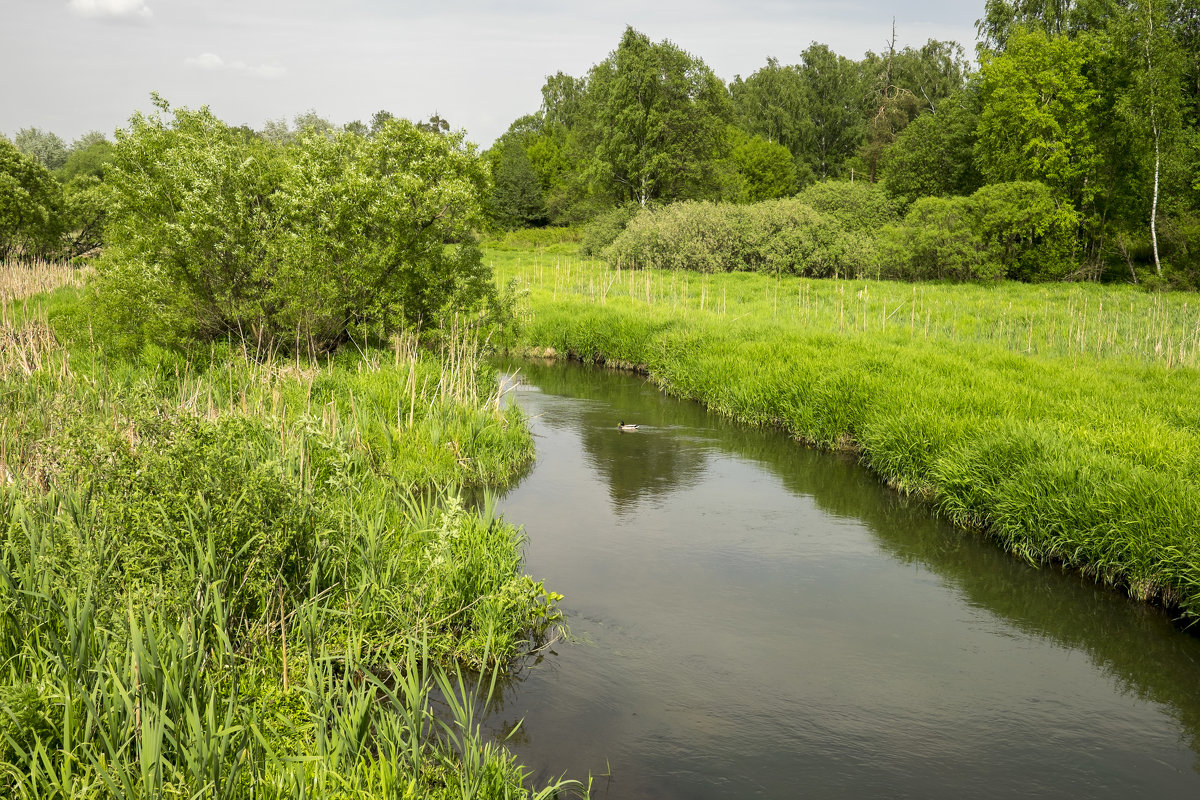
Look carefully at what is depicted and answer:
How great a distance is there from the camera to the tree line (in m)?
34.9

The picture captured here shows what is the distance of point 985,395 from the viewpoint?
1221 centimetres

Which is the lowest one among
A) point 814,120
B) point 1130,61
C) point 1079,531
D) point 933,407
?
point 1079,531

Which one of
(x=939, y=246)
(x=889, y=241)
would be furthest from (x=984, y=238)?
(x=889, y=241)

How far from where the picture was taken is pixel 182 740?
4117mm

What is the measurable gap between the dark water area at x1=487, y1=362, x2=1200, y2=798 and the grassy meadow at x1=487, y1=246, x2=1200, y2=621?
55cm

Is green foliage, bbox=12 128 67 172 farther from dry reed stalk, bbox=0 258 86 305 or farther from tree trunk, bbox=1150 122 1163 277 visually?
tree trunk, bbox=1150 122 1163 277

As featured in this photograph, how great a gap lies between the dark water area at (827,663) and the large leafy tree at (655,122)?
42039 millimetres

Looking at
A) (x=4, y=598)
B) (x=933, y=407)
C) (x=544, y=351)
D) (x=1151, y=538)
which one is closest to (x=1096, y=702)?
(x=1151, y=538)

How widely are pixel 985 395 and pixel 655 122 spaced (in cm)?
4078

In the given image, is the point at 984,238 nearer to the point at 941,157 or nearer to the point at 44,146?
the point at 941,157

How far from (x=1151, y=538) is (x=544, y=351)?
1791 centimetres

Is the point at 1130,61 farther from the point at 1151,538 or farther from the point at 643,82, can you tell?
the point at 1151,538

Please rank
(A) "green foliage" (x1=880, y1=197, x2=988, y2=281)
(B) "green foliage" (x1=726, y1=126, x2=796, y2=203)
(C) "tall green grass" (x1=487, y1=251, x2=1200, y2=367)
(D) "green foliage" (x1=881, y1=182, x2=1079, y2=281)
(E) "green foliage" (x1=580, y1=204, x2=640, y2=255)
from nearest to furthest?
(C) "tall green grass" (x1=487, y1=251, x2=1200, y2=367), (A) "green foliage" (x1=880, y1=197, x2=988, y2=281), (D) "green foliage" (x1=881, y1=182, x2=1079, y2=281), (E) "green foliage" (x1=580, y1=204, x2=640, y2=255), (B) "green foliage" (x1=726, y1=126, x2=796, y2=203)

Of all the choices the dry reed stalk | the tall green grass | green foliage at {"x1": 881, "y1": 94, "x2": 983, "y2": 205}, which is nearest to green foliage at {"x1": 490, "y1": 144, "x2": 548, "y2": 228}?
A: green foliage at {"x1": 881, "y1": 94, "x2": 983, "y2": 205}
